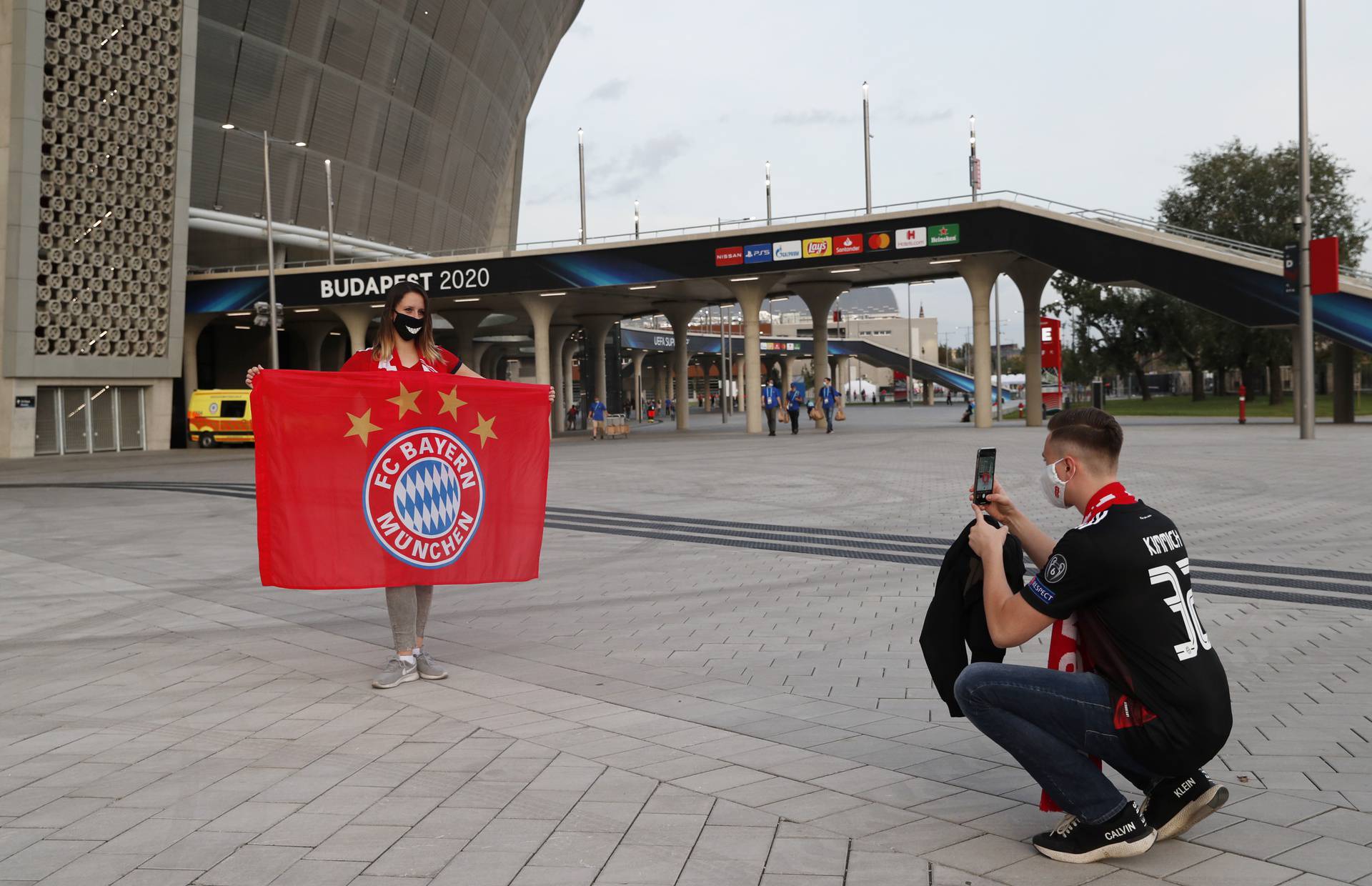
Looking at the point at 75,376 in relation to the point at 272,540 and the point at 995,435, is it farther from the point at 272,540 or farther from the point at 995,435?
the point at 272,540

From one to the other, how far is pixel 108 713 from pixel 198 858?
92.0 inches

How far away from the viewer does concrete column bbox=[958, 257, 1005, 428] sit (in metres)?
37.6

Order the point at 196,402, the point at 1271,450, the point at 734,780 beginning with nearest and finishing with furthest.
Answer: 1. the point at 734,780
2. the point at 1271,450
3. the point at 196,402

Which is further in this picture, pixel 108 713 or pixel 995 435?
pixel 995 435

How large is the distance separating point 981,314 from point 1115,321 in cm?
2873

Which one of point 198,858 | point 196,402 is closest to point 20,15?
point 196,402

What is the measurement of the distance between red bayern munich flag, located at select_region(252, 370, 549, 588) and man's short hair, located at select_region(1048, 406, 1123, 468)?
373cm

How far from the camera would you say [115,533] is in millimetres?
14016

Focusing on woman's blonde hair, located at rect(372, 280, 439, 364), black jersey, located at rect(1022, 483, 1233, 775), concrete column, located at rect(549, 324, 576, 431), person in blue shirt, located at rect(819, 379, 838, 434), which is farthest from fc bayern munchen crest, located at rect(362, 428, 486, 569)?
concrete column, located at rect(549, 324, 576, 431)

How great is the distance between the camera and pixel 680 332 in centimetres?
5497

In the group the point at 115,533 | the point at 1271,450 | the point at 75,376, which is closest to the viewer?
the point at 115,533

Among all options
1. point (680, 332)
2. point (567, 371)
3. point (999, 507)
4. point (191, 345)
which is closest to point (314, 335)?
point (191, 345)

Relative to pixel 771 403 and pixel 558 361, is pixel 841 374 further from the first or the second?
pixel 771 403

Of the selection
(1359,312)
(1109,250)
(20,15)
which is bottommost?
(1359,312)
